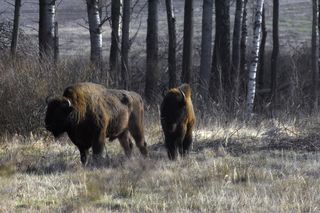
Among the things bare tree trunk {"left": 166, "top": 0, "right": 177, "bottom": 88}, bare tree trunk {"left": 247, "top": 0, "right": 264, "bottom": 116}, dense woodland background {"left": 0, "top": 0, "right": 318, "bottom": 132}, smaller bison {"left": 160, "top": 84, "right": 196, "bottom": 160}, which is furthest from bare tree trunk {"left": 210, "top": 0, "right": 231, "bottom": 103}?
smaller bison {"left": 160, "top": 84, "right": 196, "bottom": 160}

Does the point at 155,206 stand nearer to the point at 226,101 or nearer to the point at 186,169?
the point at 186,169

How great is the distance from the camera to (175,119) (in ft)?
41.3

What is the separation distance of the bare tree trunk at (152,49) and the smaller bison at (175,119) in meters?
11.0

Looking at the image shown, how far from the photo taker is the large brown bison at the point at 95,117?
11406mm

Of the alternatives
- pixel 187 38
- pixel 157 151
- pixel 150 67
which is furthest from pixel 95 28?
pixel 157 151

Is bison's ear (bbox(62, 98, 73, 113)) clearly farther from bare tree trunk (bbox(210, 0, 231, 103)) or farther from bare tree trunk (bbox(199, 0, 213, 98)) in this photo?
bare tree trunk (bbox(210, 0, 231, 103))

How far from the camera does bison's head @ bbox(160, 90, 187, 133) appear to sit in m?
12.6

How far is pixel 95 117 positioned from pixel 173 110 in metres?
1.51

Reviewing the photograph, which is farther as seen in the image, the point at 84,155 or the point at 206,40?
the point at 206,40

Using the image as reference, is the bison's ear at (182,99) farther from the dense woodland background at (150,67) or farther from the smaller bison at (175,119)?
the dense woodland background at (150,67)

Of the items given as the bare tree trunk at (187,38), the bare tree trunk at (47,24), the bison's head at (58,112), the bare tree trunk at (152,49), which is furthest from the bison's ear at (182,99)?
the bare tree trunk at (187,38)

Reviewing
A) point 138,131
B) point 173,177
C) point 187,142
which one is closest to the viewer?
point 173,177

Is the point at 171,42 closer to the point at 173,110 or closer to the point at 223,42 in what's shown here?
the point at 223,42

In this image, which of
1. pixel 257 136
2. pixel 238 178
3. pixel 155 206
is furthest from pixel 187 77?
pixel 155 206
